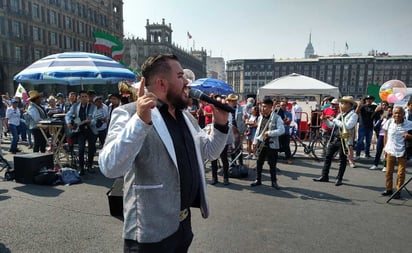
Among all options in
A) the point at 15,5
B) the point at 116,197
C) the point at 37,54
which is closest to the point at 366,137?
the point at 116,197

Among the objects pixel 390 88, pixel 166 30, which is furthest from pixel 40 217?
pixel 166 30

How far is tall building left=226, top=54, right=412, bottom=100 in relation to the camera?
113 meters

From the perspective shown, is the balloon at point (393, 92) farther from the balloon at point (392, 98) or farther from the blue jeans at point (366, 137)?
the blue jeans at point (366, 137)

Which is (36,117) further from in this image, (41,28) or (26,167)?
(41,28)

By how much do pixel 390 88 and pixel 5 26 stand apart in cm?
5006

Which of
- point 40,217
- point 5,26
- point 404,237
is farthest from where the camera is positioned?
point 5,26

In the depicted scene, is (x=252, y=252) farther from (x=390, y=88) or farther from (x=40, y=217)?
(x=390, y=88)

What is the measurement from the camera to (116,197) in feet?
13.2

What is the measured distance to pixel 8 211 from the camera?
187 inches

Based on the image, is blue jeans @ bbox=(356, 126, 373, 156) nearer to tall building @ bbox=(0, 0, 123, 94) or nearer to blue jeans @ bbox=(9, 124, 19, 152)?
blue jeans @ bbox=(9, 124, 19, 152)

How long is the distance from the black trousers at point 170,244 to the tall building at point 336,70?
125m

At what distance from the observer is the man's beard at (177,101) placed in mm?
1802

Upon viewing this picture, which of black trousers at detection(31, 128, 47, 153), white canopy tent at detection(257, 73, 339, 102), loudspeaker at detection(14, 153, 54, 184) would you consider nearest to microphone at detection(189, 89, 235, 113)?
loudspeaker at detection(14, 153, 54, 184)

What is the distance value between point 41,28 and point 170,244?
185 feet
